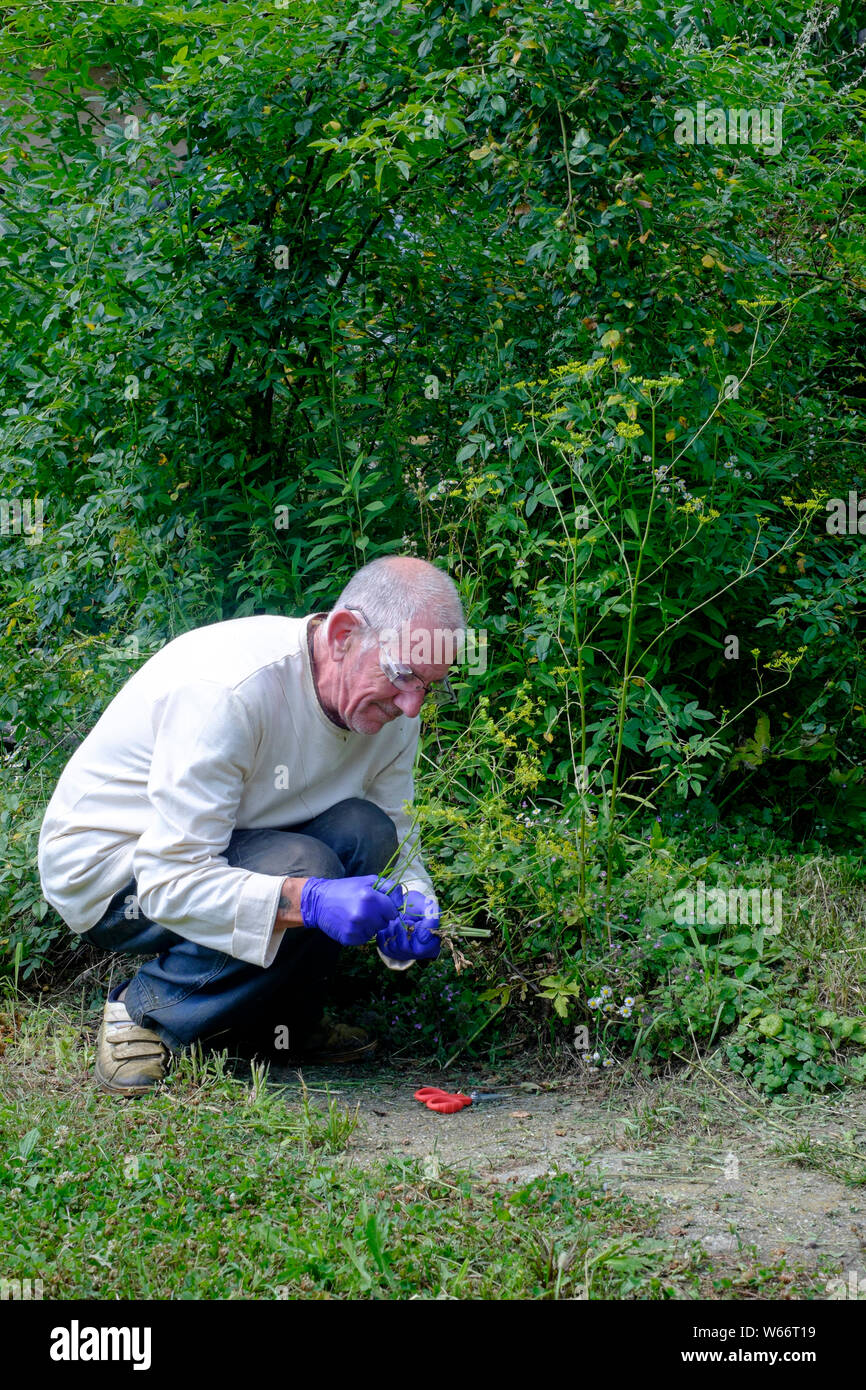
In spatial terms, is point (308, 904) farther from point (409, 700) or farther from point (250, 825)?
Answer: point (409, 700)

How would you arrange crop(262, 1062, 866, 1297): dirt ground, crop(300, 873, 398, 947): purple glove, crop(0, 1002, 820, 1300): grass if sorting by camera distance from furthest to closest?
crop(300, 873, 398, 947): purple glove
crop(262, 1062, 866, 1297): dirt ground
crop(0, 1002, 820, 1300): grass

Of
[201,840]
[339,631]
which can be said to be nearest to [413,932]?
[201,840]

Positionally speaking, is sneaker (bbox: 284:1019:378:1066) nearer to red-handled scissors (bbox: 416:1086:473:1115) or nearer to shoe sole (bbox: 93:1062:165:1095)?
red-handled scissors (bbox: 416:1086:473:1115)

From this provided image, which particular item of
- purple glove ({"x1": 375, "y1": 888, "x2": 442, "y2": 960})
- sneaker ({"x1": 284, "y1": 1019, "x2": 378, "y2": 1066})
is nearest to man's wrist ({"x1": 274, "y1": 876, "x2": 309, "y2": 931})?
purple glove ({"x1": 375, "y1": 888, "x2": 442, "y2": 960})

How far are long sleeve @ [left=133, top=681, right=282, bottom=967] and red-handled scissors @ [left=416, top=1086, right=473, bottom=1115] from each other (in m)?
0.53

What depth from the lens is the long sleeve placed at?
266cm

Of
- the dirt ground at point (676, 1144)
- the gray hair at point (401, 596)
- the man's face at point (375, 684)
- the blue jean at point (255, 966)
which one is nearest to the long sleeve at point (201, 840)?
the blue jean at point (255, 966)

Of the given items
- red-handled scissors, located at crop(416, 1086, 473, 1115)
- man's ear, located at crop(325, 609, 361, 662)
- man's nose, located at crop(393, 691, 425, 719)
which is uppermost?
man's ear, located at crop(325, 609, 361, 662)

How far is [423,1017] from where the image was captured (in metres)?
3.24

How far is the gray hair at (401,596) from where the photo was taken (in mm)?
2709

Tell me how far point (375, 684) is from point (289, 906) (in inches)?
20.4

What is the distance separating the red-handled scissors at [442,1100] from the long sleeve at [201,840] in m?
0.53
